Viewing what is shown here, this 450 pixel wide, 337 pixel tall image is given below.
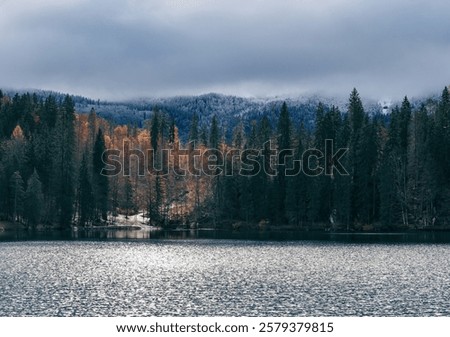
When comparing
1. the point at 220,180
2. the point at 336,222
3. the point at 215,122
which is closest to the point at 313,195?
the point at 336,222

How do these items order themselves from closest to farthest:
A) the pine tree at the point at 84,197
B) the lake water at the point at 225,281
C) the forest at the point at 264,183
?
the lake water at the point at 225,281 → the forest at the point at 264,183 → the pine tree at the point at 84,197

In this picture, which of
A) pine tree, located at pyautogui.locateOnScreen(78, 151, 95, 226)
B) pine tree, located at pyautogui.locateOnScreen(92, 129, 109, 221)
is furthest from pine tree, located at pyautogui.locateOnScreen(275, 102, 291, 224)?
pine tree, located at pyautogui.locateOnScreen(78, 151, 95, 226)

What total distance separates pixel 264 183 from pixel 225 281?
313 ft

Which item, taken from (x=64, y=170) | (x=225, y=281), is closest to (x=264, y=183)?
(x=64, y=170)

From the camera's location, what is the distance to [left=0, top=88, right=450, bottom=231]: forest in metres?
139

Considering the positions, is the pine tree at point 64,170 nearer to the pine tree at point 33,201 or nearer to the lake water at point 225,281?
the pine tree at point 33,201

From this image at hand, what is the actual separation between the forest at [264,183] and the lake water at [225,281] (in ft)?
170

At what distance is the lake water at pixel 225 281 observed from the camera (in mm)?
42375

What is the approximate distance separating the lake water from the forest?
170 ft

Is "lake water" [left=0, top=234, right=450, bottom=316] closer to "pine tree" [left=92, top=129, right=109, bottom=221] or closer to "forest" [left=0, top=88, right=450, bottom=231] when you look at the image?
"forest" [left=0, top=88, right=450, bottom=231]

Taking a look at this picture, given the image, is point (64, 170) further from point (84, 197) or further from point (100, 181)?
point (100, 181)

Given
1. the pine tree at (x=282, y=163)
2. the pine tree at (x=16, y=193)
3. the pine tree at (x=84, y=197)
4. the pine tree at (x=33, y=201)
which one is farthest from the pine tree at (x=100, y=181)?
the pine tree at (x=282, y=163)

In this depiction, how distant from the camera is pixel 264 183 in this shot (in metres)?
149
